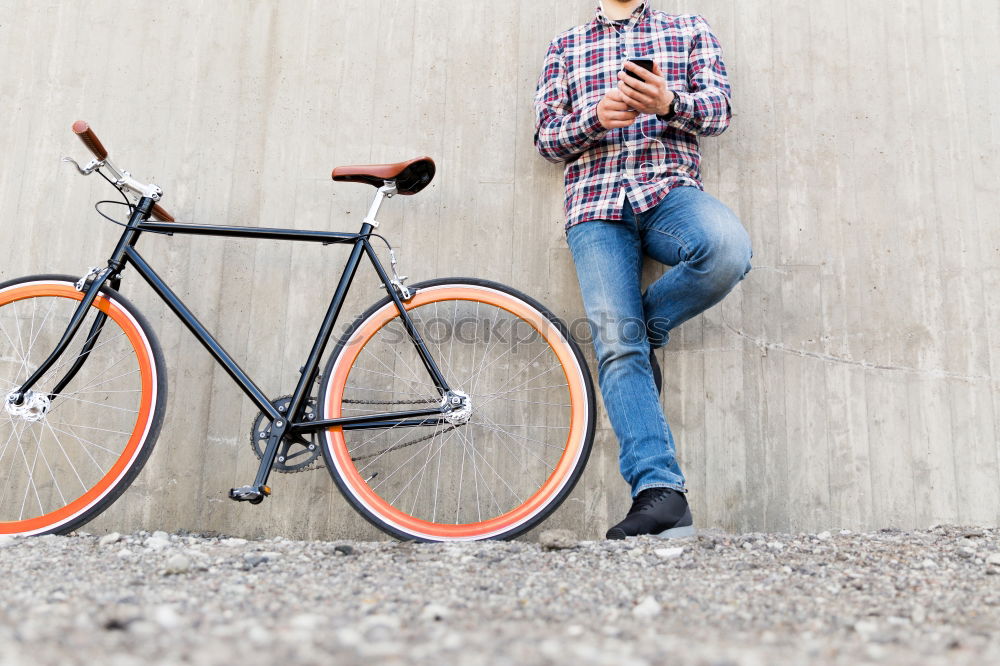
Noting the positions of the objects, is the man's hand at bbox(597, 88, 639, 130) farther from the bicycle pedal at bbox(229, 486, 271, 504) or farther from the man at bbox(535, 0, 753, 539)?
the bicycle pedal at bbox(229, 486, 271, 504)

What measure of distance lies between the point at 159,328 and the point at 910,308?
2617 millimetres

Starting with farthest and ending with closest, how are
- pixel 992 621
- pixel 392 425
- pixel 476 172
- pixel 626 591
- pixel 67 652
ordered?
pixel 476 172 → pixel 392 425 → pixel 626 591 → pixel 992 621 → pixel 67 652

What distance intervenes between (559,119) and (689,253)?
0.62 meters

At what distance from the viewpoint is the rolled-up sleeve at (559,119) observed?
81.7 inches

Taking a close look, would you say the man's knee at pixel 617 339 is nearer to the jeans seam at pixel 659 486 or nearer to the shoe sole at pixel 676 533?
the jeans seam at pixel 659 486

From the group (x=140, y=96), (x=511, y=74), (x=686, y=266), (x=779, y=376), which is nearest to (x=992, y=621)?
(x=686, y=266)

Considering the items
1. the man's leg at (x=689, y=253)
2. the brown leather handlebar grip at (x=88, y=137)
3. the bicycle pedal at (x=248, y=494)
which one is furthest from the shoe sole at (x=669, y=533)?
the brown leather handlebar grip at (x=88, y=137)

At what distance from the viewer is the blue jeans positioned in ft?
6.15

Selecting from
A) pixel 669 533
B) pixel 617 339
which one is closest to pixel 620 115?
pixel 617 339

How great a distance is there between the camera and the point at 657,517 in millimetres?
1750

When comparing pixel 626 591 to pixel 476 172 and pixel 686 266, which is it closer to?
pixel 686 266

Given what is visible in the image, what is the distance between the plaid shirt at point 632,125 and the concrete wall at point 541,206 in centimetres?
24

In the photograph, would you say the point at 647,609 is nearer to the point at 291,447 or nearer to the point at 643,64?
the point at 291,447

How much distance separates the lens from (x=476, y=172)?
245cm
